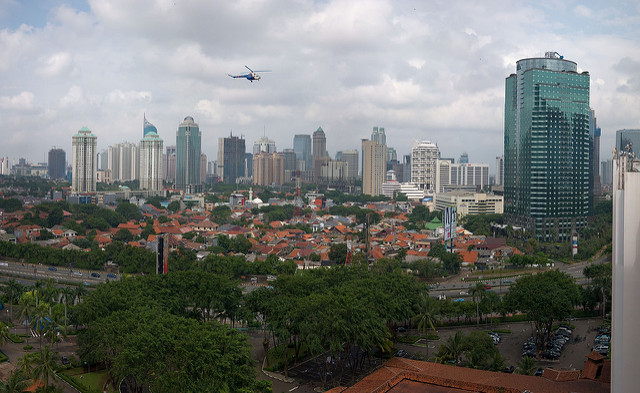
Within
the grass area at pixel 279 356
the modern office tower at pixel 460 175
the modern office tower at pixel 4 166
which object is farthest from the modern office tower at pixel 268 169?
the grass area at pixel 279 356

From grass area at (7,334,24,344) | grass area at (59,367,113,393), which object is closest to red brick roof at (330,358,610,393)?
grass area at (59,367,113,393)

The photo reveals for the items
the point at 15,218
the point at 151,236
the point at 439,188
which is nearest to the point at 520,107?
the point at 151,236

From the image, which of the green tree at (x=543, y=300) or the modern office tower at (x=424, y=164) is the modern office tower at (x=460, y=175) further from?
the green tree at (x=543, y=300)

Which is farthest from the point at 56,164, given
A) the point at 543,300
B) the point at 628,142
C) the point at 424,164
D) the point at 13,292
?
the point at 628,142

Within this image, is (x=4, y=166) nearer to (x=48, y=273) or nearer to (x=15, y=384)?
(x=48, y=273)

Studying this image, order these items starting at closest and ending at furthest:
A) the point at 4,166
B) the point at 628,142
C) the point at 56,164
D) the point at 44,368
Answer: the point at 628,142
the point at 44,368
the point at 4,166
the point at 56,164
